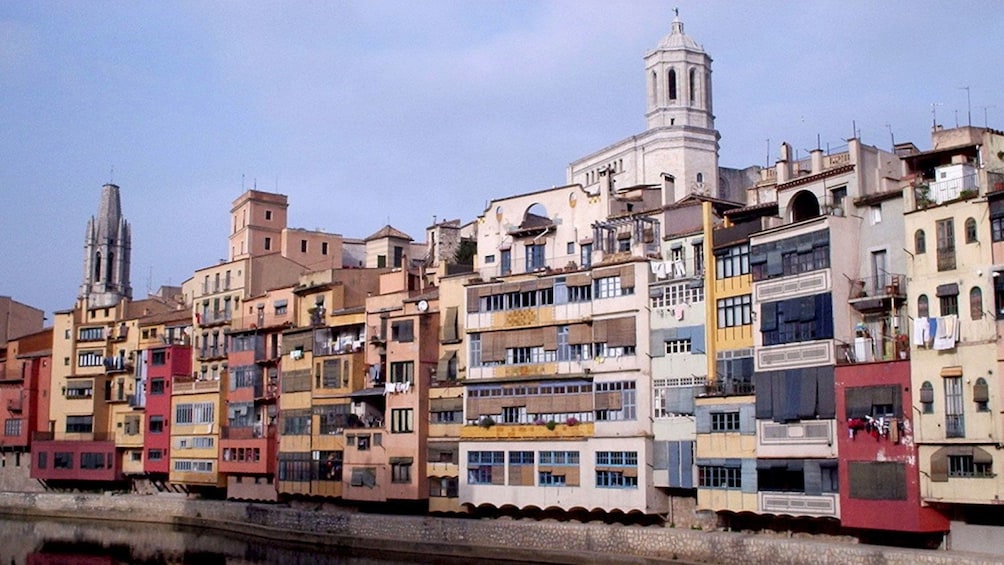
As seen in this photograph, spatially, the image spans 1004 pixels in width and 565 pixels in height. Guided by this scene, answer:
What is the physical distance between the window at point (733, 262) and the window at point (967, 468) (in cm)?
1087

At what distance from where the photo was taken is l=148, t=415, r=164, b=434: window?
7356cm

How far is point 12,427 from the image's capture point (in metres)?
84.9

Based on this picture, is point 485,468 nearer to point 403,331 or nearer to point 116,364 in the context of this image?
point 403,331

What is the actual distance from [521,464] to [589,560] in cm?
654

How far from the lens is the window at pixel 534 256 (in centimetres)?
5381

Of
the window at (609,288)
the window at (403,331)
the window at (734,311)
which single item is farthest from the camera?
the window at (403,331)

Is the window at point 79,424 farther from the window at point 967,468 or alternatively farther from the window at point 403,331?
the window at point 967,468

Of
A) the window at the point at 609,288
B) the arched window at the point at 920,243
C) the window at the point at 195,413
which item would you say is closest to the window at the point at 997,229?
the arched window at the point at 920,243

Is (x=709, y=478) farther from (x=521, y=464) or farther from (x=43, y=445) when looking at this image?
(x=43, y=445)

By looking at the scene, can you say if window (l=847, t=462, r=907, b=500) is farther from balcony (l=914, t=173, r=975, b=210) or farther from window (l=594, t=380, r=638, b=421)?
window (l=594, t=380, r=638, b=421)

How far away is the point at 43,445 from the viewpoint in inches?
3162

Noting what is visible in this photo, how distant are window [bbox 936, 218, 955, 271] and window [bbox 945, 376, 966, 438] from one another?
11.1 ft

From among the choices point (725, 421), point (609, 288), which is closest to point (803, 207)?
point (609, 288)

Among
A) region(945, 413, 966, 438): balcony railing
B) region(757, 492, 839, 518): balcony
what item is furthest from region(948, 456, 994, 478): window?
region(757, 492, 839, 518): balcony
